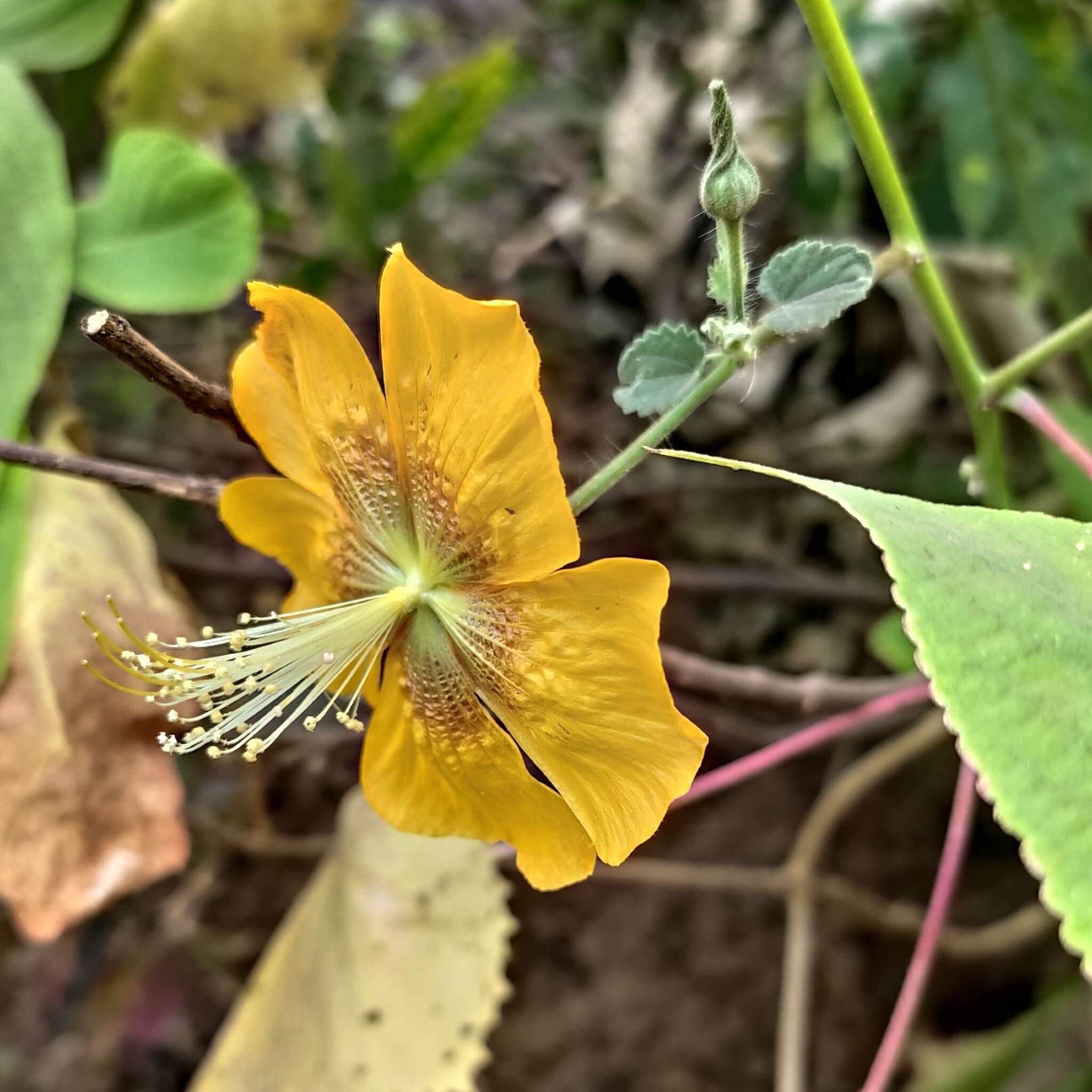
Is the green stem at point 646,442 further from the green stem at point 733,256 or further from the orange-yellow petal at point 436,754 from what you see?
the orange-yellow petal at point 436,754

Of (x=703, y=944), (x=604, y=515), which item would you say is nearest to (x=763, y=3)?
(x=604, y=515)

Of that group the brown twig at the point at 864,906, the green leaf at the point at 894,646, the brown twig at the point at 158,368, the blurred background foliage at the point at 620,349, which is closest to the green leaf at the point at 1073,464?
the blurred background foliage at the point at 620,349

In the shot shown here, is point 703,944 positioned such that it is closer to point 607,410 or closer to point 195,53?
point 607,410

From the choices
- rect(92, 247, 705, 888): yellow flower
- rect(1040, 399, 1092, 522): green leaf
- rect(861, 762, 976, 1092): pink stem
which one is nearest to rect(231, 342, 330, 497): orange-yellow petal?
rect(92, 247, 705, 888): yellow flower

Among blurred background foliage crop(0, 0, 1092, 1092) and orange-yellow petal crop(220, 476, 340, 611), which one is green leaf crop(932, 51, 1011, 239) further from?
orange-yellow petal crop(220, 476, 340, 611)

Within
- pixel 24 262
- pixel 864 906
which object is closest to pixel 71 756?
pixel 24 262
